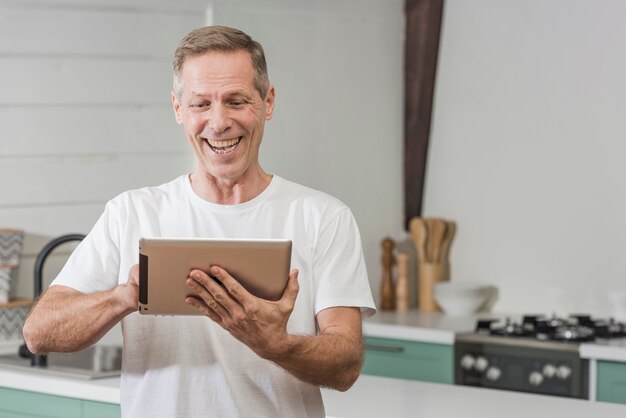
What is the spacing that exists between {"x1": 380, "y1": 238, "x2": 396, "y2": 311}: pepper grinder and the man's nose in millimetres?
3212

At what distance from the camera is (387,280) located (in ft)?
16.7

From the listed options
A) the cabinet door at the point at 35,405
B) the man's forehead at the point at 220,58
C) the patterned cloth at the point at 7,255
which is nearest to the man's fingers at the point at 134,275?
the man's forehead at the point at 220,58

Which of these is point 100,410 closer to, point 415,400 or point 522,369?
point 415,400

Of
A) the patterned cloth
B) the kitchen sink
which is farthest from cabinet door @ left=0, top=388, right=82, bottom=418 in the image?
the patterned cloth

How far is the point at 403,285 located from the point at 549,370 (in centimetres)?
109

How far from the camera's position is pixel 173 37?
4348mm

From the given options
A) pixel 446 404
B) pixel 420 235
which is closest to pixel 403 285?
pixel 420 235

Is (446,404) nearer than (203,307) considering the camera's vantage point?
No

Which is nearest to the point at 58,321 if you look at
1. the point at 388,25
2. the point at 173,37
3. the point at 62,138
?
the point at 62,138

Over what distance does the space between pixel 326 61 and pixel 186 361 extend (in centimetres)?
308

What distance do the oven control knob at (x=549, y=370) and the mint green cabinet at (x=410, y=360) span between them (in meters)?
0.37

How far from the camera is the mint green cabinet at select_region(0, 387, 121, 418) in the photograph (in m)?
3.05

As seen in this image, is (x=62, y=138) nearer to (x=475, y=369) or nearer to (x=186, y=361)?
(x=475, y=369)

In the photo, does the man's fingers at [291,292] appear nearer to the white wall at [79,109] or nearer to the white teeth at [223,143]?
the white teeth at [223,143]
